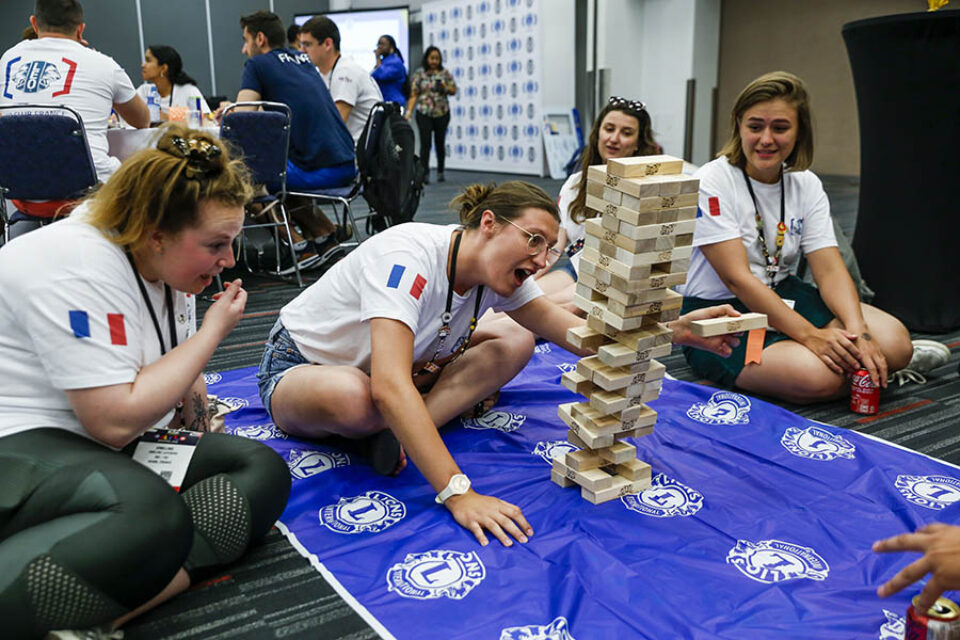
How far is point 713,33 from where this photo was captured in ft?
31.4

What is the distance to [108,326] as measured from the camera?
1.47 m

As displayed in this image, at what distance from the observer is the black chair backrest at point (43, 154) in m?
3.46

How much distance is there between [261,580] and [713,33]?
9.41 metres

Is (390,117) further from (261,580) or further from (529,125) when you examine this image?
(529,125)

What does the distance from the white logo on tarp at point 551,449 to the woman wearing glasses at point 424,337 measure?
0.75 feet

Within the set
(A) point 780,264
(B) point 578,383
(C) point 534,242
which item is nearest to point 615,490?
(B) point 578,383

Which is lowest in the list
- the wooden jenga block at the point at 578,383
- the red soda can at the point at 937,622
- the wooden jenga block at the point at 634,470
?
the wooden jenga block at the point at 634,470

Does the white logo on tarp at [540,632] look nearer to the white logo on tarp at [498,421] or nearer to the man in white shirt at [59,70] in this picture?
the white logo on tarp at [498,421]

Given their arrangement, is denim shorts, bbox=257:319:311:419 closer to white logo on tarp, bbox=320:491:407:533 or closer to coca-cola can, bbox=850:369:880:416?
white logo on tarp, bbox=320:491:407:533

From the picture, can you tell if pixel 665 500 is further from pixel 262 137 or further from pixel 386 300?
pixel 262 137

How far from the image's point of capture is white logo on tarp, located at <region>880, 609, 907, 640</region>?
146 centimetres

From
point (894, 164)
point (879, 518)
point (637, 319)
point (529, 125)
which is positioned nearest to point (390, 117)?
point (894, 164)

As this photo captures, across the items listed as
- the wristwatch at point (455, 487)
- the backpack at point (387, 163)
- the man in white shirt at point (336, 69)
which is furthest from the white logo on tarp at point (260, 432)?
the man in white shirt at point (336, 69)

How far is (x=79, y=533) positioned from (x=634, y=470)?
126 cm
